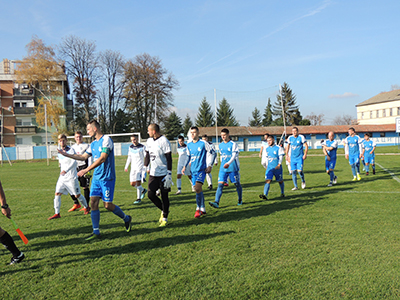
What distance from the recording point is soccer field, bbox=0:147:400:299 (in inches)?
136

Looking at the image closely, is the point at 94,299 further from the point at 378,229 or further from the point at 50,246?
the point at 378,229

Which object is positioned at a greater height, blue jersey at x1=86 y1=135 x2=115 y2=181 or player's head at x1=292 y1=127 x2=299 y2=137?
player's head at x1=292 y1=127 x2=299 y2=137

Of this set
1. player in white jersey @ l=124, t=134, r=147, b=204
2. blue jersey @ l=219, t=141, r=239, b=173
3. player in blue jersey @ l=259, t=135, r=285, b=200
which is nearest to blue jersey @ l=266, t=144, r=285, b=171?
player in blue jersey @ l=259, t=135, r=285, b=200

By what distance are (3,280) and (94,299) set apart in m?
1.48

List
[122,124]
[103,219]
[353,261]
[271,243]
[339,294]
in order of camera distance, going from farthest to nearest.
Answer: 1. [122,124]
2. [103,219]
3. [271,243]
4. [353,261]
5. [339,294]

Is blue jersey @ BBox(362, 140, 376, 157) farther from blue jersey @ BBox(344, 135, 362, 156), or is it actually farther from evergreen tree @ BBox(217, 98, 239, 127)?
evergreen tree @ BBox(217, 98, 239, 127)

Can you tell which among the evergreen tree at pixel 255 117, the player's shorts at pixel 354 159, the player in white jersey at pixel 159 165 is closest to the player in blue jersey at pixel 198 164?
the player in white jersey at pixel 159 165

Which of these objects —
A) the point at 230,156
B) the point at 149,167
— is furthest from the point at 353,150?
the point at 149,167

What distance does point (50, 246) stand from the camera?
5.14m

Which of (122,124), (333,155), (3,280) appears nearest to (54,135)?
(122,124)

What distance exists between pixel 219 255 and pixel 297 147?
713 cm

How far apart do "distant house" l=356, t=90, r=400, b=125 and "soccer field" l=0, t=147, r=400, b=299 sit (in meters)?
78.2

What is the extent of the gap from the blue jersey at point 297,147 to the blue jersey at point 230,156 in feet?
11.0

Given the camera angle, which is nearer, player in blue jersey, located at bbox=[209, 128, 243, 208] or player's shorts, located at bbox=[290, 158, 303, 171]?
player in blue jersey, located at bbox=[209, 128, 243, 208]
